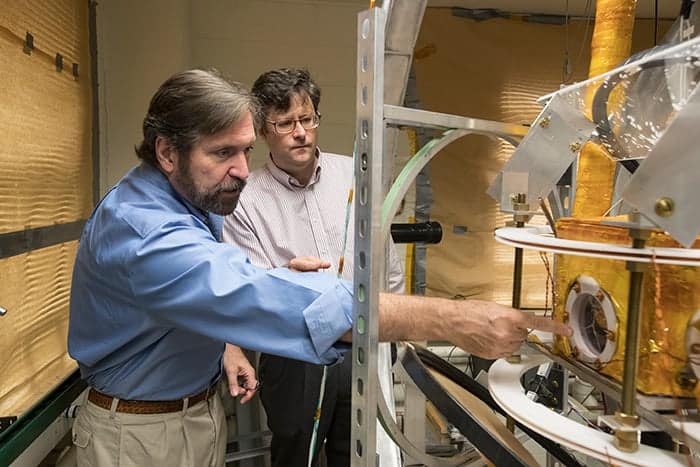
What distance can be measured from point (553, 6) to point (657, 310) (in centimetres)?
219

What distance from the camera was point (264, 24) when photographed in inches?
92.4

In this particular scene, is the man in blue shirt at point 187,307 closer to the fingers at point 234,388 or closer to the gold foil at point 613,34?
the fingers at point 234,388

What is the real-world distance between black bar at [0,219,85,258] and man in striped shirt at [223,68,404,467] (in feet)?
1.87

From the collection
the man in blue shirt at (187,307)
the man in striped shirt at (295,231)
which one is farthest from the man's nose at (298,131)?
the man in blue shirt at (187,307)

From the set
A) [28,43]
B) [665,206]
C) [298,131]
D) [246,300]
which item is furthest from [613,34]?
[28,43]

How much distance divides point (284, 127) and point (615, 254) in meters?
1.19

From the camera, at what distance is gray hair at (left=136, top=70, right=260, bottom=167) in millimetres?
1021

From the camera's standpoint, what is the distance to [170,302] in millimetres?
776

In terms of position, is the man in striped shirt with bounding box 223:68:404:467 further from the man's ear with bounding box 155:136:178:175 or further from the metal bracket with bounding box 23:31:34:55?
the metal bracket with bounding box 23:31:34:55

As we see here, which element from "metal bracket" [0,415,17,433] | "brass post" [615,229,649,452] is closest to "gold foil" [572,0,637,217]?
"brass post" [615,229,649,452]

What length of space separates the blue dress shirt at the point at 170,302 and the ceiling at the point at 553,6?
181 cm

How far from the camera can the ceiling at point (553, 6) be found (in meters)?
2.29

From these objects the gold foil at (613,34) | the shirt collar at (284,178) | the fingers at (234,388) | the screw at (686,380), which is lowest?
the fingers at (234,388)

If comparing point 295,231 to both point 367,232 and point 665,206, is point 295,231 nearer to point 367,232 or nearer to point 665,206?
point 367,232
